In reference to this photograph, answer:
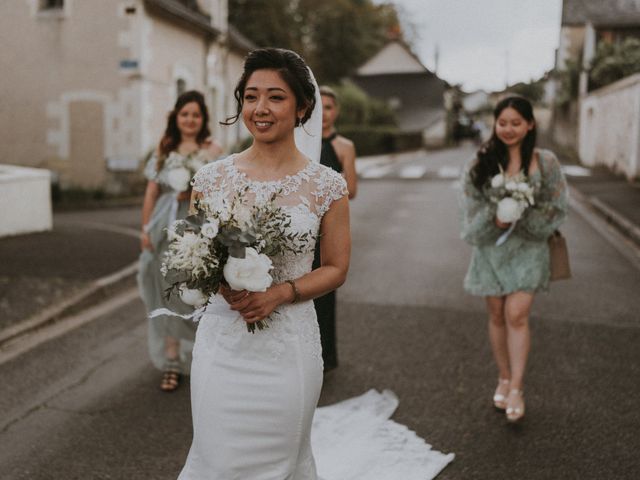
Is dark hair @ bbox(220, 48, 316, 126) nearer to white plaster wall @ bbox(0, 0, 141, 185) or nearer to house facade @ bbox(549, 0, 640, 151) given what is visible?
white plaster wall @ bbox(0, 0, 141, 185)

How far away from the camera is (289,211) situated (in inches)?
106

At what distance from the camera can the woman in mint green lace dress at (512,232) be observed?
4750mm

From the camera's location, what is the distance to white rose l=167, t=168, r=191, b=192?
210 inches

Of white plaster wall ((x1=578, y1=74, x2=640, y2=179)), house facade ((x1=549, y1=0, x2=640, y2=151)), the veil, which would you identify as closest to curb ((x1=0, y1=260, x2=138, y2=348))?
the veil

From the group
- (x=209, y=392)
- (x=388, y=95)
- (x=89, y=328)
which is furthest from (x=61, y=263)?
(x=388, y=95)

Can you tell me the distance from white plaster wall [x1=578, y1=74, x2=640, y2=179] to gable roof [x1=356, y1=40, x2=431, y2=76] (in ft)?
102

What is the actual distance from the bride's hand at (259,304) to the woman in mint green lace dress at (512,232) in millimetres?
2576

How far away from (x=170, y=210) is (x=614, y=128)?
20.2 m

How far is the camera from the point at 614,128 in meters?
22.7

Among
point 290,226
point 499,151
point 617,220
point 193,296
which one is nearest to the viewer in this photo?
point 193,296

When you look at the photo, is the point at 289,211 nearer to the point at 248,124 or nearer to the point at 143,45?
the point at 248,124

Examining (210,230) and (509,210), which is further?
(509,210)

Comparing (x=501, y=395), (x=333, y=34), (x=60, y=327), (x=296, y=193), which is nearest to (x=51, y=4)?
(x=60, y=327)

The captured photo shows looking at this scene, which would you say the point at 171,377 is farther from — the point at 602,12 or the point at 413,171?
the point at 602,12
